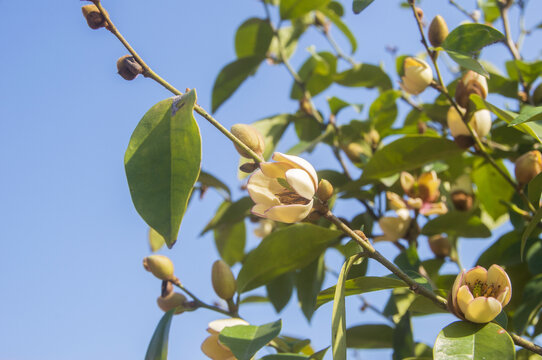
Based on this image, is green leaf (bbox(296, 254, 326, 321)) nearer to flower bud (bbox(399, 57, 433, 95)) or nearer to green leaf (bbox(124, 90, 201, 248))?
flower bud (bbox(399, 57, 433, 95))

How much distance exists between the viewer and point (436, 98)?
1161 millimetres

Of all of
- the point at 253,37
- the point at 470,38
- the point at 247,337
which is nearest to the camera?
the point at 247,337

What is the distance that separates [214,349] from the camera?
30.6 inches

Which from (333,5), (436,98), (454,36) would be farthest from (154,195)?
(333,5)

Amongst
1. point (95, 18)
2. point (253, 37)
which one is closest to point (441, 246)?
point (253, 37)

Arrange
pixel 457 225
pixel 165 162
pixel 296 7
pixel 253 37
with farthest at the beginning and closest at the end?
pixel 253 37 < pixel 296 7 < pixel 457 225 < pixel 165 162

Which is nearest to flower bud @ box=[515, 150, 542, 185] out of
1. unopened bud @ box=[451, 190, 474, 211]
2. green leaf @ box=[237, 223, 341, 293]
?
unopened bud @ box=[451, 190, 474, 211]

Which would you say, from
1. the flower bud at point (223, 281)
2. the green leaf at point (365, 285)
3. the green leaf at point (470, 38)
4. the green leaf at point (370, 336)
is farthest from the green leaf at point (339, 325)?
the green leaf at point (370, 336)

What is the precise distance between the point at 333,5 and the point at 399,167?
69 cm

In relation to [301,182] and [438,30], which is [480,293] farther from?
[438,30]

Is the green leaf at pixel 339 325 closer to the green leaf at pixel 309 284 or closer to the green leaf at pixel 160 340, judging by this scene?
the green leaf at pixel 160 340

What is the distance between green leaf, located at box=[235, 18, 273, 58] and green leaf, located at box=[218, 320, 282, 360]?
81 centimetres

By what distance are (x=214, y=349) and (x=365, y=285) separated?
0.24 m

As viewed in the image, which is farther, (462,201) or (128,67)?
(462,201)
